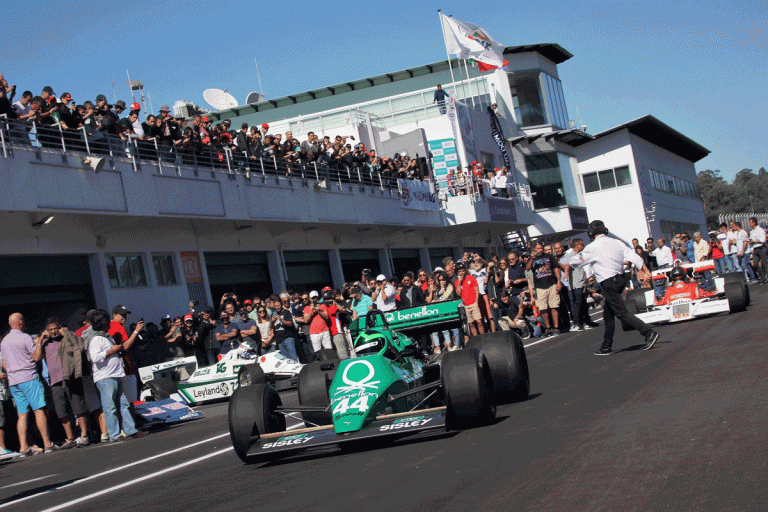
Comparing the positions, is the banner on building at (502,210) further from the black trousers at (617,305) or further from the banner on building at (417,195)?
the black trousers at (617,305)

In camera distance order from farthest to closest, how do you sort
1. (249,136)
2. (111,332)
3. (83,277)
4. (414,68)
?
(414,68)
(249,136)
(83,277)
(111,332)

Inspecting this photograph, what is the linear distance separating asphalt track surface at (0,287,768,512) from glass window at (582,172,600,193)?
157 ft

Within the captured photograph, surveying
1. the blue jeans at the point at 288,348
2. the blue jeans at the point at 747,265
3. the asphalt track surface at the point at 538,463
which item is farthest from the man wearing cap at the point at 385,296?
the blue jeans at the point at 747,265

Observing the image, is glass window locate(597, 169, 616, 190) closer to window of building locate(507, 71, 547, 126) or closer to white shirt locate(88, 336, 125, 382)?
window of building locate(507, 71, 547, 126)

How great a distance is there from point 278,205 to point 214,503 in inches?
806

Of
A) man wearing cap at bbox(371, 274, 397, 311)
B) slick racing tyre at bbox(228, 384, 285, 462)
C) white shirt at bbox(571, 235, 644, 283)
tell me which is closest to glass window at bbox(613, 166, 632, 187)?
man wearing cap at bbox(371, 274, 397, 311)

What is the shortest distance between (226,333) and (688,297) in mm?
9025

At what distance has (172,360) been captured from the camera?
57.7 ft

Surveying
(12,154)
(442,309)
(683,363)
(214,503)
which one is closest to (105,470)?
(214,503)

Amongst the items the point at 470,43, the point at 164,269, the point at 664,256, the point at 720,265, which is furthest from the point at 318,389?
the point at 470,43

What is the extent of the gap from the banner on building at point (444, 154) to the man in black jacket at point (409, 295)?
22758 millimetres

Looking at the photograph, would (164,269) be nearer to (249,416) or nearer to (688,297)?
(688,297)

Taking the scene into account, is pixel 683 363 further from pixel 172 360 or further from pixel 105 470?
pixel 172 360

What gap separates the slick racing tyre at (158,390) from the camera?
624 inches
